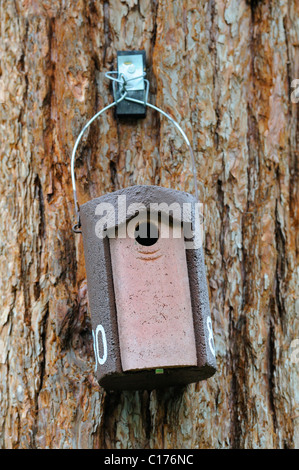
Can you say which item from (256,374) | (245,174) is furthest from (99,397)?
(245,174)

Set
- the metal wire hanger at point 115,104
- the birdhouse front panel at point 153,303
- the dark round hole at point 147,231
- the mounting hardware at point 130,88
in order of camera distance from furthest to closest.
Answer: the mounting hardware at point 130,88 → the metal wire hanger at point 115,104 → the dark round hole at point 147,231 → the birdhouse front panel at point 153,303

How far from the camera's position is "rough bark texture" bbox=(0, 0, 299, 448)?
291 cm

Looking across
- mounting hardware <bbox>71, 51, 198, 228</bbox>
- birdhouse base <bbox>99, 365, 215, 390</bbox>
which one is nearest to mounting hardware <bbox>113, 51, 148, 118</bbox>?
mounting hardware <bbox>71, 51, 198, 228</bbox>

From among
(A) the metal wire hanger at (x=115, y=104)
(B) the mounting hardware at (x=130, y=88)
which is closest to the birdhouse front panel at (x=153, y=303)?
(A) the metal wire hanger at (x=115, y=104)

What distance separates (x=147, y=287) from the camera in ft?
8.28

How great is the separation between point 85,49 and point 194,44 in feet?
1.34

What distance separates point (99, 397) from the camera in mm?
2877

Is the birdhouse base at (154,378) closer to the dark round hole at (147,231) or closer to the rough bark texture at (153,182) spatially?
the rough bark texture at (153,182)

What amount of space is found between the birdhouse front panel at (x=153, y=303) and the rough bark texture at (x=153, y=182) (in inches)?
17.4

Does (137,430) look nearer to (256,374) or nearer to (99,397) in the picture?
(99,397)

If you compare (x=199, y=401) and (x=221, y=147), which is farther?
(x=221, y=147)

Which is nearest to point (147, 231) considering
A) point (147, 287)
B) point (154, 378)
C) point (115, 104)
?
point (147, 287)

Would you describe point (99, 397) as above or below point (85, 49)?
below

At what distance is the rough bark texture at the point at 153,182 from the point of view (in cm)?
291
